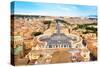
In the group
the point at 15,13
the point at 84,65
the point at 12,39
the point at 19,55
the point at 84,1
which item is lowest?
the point at 84,65

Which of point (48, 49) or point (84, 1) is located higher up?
point (84, 1)

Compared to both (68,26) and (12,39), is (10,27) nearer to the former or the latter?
(12,39)

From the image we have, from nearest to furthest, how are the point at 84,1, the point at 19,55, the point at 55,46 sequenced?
the point at 19,55 → the point at 55,46 → the point at 84,1

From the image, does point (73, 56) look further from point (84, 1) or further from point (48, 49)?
point (84, 1)

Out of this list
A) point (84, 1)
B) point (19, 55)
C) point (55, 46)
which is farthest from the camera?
point (84, 1)

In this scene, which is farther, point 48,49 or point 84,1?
point 84,1
